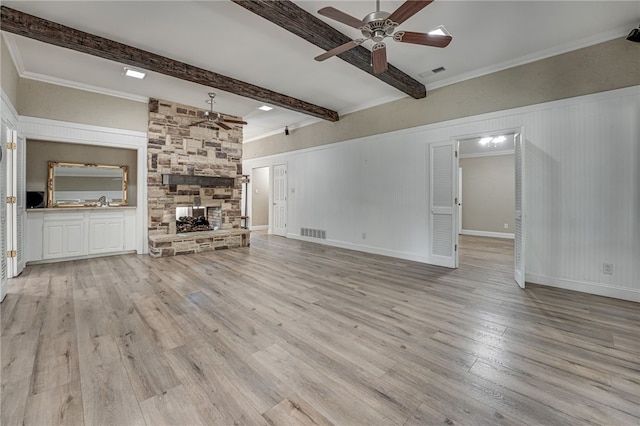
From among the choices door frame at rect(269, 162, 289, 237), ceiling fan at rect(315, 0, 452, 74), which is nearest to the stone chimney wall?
door frame at rect(269, 162, 289, 237)

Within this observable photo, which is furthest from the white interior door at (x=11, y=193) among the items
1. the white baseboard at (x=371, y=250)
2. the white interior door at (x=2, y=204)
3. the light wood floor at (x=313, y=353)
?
the white baseboard at (x=371, y=250)

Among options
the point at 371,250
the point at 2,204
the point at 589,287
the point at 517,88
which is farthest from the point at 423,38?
the point at 2,204

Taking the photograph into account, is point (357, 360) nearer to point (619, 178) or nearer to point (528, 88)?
point (619, 178)

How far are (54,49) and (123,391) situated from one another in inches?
187

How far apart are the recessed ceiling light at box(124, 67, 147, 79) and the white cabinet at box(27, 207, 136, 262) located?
8.66 feet

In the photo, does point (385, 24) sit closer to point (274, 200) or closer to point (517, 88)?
point (517, 88)

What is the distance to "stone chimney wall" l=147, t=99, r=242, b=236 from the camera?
5.91m

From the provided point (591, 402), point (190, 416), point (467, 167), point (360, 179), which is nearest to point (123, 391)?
point (190, 416)

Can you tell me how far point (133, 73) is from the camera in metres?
4.54

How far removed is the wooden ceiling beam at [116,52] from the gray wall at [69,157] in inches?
109

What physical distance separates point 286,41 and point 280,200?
5448mm

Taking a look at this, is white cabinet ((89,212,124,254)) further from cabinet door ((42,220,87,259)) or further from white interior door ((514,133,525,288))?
white interior door ((514,133,525,288))

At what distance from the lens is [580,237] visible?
3680mm

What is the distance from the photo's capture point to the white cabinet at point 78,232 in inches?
192
